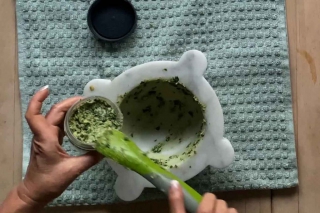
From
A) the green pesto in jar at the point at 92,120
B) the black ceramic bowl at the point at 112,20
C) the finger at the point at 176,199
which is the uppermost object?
the black ceramic bowl at the point at 112,20

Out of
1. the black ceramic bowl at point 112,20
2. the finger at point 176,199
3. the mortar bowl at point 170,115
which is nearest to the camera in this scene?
the finger at point 176,199

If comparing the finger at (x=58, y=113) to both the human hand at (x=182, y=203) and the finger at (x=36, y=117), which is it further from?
the human hand at (x=182, y=203)

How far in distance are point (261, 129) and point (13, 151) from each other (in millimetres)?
482

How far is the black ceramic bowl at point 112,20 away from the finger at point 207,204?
0.36m

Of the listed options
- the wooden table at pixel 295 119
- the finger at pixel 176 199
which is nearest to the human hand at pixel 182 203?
the finger at pixel 176 199

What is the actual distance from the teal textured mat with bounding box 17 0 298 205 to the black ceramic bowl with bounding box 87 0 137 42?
0.8 inches

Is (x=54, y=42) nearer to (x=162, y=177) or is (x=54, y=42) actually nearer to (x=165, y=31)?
(x=165, y=31)

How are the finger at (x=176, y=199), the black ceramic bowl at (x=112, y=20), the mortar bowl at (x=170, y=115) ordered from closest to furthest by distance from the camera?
the finger at (x=176, y=199) < the mortar bowl at (x=170, y=115) < the black ceramic bowl at (x=112, y=20)

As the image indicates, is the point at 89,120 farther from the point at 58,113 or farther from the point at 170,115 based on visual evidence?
the point at 170,115

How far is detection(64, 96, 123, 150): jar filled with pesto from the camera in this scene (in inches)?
25.4

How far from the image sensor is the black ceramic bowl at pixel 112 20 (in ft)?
2.75

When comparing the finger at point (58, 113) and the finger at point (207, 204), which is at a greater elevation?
the finger at point (58, 113)

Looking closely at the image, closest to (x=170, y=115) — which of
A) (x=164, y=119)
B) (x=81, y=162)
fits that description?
(x=164, y=119)

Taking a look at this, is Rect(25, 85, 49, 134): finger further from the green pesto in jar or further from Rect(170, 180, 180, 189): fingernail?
Rect(170, 180, 180, 189): fingernail
